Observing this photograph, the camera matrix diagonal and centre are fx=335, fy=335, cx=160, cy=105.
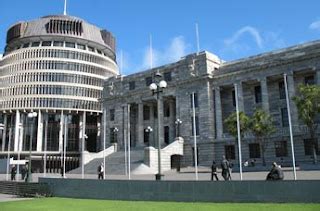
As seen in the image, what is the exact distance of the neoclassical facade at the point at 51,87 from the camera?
81375mm

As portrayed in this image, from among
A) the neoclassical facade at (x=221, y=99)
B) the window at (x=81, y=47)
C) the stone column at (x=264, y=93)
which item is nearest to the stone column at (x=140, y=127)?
the neoclassical facade at (x=221, y=99)

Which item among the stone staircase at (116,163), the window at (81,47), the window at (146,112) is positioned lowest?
the stone staircase at (116,163)

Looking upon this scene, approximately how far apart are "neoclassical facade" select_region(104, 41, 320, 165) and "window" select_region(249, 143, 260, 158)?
5.6 inches

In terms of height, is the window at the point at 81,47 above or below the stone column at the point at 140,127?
above

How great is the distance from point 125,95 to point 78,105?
22204mm

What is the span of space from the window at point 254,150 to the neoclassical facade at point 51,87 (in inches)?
1764

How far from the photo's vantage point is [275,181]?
1609cm

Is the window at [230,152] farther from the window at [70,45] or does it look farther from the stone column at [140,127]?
the window at [70,45]

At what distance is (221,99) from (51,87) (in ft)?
150

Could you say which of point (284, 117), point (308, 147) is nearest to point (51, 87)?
point (284, 117)

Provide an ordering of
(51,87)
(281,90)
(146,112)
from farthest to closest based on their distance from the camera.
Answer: (51,87) → (146,112) → (281,90)

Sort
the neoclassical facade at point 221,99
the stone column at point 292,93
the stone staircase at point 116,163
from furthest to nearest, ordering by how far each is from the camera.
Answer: the stone staircase at point 116,163
the neoclassical facade at point 221,99
the stone column at point 292,93

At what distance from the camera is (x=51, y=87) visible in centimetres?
8200

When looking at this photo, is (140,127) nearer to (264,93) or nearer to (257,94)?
(257,94)
